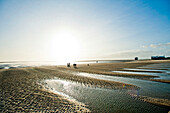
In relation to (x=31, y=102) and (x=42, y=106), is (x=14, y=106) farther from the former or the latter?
(x=42, y=106)

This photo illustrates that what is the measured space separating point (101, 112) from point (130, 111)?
6.45 ft

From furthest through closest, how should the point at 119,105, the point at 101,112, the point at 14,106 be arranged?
the point at 119,105 → the point at 14,106 → the point at 101,112

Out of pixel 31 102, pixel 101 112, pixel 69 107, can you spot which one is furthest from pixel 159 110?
pixel 31 102

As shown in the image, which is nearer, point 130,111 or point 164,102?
point 130,111

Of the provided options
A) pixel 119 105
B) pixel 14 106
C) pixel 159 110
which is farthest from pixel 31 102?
pixel 159 110

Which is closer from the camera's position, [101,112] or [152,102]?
[101,112]

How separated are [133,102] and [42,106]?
7.01m

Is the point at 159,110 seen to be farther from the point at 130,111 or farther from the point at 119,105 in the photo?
the point at 119,105

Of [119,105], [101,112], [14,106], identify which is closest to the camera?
[101,112]

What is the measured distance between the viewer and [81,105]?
256 inches

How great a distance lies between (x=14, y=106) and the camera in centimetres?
601

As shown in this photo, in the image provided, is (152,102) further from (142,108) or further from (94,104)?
(94,104)

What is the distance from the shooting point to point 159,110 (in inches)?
227

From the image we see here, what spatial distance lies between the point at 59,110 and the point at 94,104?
2641mm
